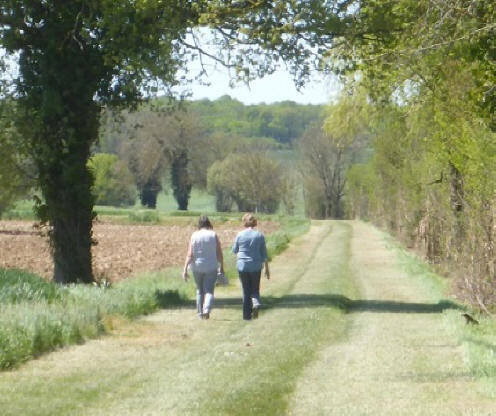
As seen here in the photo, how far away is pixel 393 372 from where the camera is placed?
43.9 feet

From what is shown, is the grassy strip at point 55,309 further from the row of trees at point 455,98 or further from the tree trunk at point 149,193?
the tree trunk at point 149,193

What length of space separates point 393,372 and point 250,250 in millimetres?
7249

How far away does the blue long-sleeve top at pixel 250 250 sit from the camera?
20266 mm

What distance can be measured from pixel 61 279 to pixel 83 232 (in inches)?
52.7

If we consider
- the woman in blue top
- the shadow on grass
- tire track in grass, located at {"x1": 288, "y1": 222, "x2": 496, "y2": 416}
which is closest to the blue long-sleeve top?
the woman in blue top

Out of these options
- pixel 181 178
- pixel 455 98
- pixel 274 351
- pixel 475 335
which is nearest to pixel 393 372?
pixel 274 351

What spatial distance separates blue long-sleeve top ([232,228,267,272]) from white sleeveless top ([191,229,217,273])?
1.43ft

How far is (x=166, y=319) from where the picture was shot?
2012cm

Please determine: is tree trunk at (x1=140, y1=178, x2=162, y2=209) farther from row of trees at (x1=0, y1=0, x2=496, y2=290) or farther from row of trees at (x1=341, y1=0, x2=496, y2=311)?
row of trees at (x1=0, y1=0, x2=496, y2=290)

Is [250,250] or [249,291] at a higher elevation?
[250,250]

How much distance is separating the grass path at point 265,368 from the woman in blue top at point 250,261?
14.0 inches

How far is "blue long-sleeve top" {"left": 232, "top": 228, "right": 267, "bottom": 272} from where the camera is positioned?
20.3 m

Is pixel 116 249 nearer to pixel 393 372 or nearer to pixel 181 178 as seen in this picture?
pixel 393 372

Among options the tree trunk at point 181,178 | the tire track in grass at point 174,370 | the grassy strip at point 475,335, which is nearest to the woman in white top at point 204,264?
the tire track in grass at point 174,370
